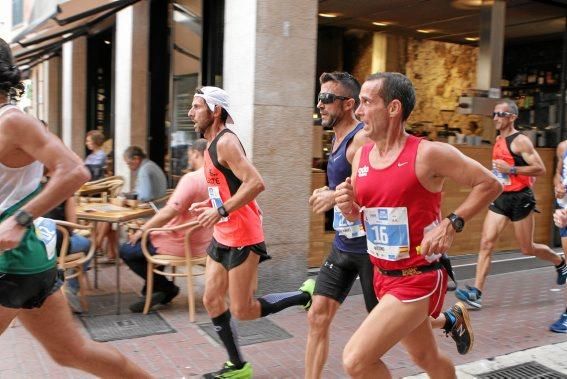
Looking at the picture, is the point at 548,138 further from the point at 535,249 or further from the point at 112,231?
the point at 112,231

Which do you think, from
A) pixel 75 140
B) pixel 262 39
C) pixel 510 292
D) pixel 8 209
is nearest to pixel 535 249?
pixel 510 292

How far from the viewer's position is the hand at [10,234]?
7.92 feet

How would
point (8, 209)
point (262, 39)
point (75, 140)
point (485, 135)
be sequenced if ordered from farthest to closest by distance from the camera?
→ point (75, 140)
point (485, 135)
point (262, 39)
point (8, 209)

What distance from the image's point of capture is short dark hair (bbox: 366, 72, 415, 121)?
9.89 feet

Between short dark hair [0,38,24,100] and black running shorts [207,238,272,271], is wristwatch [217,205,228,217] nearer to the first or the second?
black running shorts [207,238,272,271]

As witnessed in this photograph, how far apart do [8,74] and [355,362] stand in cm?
201

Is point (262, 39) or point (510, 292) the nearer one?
point (262, 39)

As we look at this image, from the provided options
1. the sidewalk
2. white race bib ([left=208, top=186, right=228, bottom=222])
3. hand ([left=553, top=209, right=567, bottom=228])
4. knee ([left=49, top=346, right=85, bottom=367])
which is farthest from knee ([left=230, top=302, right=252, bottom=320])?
hand ([left=553, top=209, right=567, bottom=228])

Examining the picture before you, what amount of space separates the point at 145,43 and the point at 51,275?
24.3 ft

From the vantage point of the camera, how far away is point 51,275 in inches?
112

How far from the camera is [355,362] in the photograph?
9.22ft

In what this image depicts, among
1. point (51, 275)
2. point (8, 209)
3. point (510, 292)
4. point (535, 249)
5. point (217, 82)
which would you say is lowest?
point (510, 292)

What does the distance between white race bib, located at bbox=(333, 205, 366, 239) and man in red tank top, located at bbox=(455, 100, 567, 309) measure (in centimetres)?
290

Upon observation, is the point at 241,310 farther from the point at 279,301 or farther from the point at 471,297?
the point at 471,297
